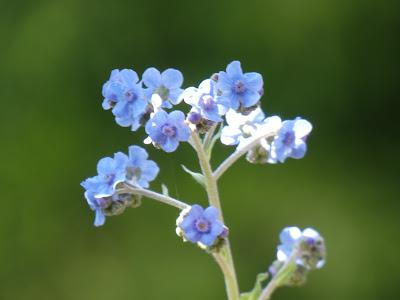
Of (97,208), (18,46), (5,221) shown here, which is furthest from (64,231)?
(97,208)

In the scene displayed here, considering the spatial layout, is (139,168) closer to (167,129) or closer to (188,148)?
(167,129)

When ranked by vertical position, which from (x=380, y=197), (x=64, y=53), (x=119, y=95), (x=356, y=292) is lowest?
(x=356, y=292)

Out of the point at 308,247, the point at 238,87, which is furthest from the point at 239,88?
the point at 308,247

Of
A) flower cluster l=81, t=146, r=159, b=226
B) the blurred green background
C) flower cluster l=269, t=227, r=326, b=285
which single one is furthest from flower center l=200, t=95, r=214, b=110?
the blurred green background

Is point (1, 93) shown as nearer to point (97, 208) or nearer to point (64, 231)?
point (64, 231)

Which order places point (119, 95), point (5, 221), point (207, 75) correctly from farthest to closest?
1. point (5, 221)
2. point (207, 75)
3. point (119, 95)

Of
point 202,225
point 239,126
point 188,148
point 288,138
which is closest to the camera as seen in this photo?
point 202,225

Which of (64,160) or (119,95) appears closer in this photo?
(119,95)
